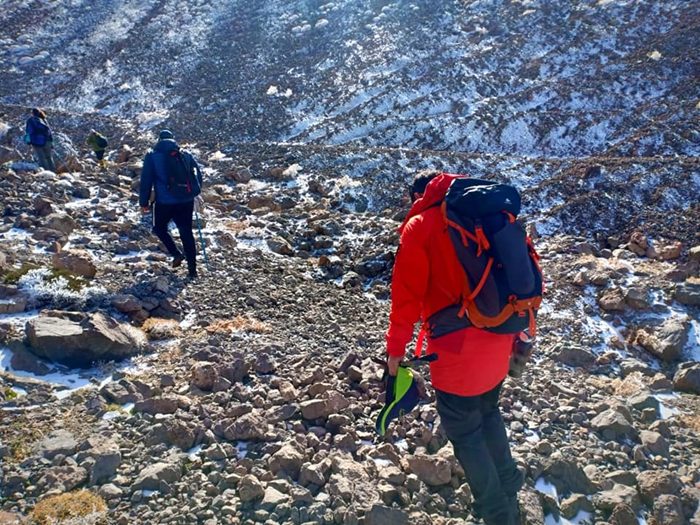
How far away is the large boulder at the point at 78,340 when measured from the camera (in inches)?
178

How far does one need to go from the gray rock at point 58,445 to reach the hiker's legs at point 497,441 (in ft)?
8.68

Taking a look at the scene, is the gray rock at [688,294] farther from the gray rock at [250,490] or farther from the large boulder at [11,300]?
A: the large boulder at [11,300]

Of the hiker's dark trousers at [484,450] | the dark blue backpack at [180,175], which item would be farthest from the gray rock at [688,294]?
the dark blue backpack at [180,175]

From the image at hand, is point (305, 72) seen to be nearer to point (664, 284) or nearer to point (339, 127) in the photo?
point (339, 127)

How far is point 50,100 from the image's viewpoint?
23156 millimetres

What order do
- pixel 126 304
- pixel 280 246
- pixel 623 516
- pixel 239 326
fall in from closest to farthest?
1. pixel 623 516
2. pixel 126 304
3. pixel 239 326
4. pixel 280 246

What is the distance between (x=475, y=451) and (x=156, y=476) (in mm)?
1949

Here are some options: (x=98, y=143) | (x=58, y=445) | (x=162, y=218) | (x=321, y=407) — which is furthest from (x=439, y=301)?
(x=98, y=143)

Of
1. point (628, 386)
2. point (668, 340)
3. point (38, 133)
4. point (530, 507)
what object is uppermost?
point (38, 133)

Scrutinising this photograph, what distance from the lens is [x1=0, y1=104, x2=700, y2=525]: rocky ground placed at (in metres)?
3.32

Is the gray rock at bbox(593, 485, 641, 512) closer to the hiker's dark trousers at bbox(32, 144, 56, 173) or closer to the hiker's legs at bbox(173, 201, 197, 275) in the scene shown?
the hiker's legs at bbox(173, 201, 197, 275)

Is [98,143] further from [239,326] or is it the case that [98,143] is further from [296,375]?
[296,375]

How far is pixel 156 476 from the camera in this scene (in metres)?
3.23

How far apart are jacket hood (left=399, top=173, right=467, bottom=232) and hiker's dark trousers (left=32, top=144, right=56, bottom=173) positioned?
431 inches
